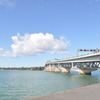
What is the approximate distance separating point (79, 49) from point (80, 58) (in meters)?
23.6

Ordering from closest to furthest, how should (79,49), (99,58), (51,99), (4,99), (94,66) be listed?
(51,99), (4,99), (99,58), (94,66), (79,49)

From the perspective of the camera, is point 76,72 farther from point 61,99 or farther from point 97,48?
point 61,99

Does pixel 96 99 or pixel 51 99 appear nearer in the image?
pixel 51 99

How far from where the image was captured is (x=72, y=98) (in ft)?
24.9

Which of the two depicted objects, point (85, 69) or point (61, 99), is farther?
point (85, 69)

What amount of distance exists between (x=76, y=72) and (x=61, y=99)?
10455cm

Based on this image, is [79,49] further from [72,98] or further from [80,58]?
[72,98]

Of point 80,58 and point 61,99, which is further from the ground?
point 80,58

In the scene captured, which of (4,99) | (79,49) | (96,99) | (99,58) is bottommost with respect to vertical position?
(4,99)

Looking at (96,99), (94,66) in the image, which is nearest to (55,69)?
(94,66)

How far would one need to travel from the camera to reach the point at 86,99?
7.68 m

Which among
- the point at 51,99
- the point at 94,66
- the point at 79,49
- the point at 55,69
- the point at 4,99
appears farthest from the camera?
the point at 55,69

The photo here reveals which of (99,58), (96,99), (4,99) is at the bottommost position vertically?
(4,99)

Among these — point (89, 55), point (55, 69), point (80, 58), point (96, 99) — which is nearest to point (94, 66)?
point (80, 58)
